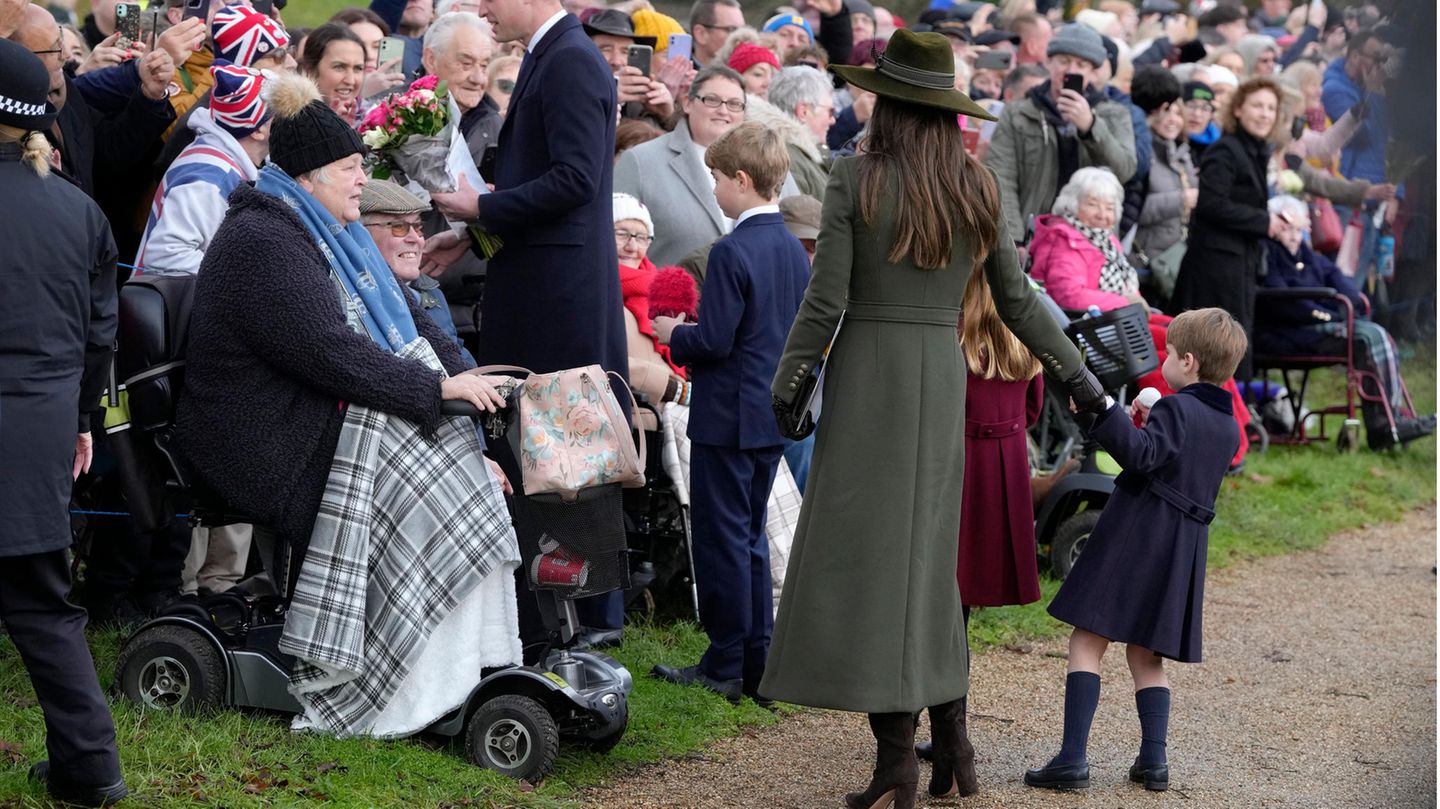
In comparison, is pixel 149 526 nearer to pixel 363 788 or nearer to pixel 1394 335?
pixel 363 788

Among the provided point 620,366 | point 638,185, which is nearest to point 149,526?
point 620,366

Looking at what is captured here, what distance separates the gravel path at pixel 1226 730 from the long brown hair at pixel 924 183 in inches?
66.1

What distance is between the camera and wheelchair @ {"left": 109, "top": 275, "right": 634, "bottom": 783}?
16.4 feet

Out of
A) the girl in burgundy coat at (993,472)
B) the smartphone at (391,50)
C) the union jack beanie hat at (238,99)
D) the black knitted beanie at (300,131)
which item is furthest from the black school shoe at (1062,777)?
the smartphone at (391,50)

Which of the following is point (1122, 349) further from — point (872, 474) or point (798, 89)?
point (798, 89)

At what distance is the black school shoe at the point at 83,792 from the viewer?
173 inches

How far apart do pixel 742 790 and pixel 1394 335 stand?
9.67 meters

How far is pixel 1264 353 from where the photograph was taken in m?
11.6

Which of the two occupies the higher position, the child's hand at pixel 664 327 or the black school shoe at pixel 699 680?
the child's hand at pixel 664 327

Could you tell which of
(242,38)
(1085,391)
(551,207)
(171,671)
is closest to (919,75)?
(1085,391)

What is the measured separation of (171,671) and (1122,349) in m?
3.37

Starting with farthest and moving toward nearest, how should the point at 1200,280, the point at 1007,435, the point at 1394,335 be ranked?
the point at 1394,335
the point at 1200,280
the point at 1007,435

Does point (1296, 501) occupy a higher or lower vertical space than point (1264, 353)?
lower

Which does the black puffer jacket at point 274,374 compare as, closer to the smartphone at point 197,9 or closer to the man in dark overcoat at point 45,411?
the man in dark overcoat at point 45,411
